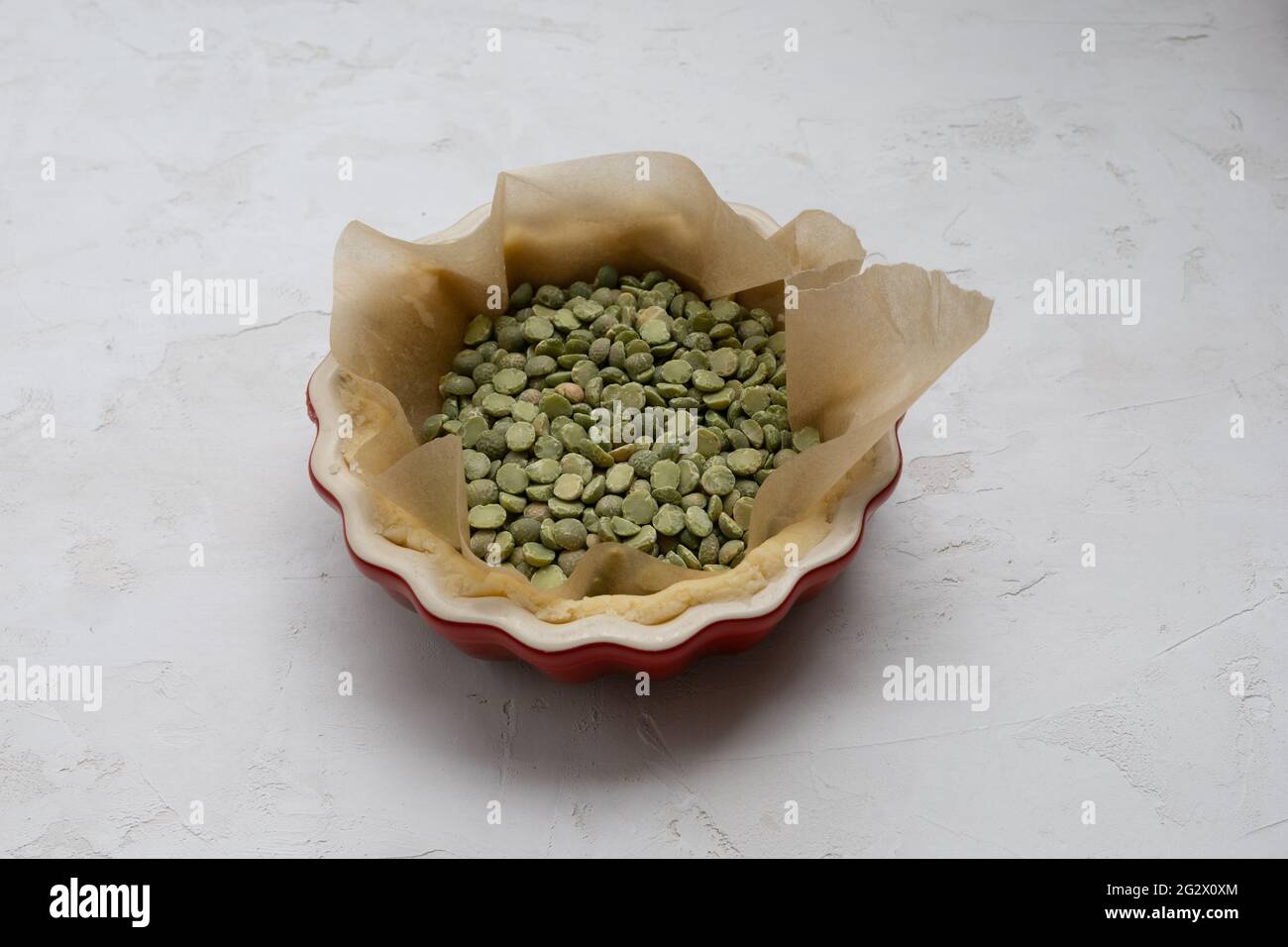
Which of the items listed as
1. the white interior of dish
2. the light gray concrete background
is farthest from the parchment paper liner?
the light gray concrete background

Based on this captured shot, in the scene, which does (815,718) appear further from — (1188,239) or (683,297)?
(1188,239)

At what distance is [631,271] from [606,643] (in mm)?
527

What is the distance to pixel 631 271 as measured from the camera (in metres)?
1.66

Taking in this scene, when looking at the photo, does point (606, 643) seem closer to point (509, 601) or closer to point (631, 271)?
point (509, 601)

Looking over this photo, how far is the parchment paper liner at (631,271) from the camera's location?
1.34 metres

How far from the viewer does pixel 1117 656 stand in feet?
4.80

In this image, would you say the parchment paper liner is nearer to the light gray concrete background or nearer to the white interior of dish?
the white interior of dish

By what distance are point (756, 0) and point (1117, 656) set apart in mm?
1137

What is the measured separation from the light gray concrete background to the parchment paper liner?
0.52 feet

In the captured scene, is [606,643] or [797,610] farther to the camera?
[797,610]

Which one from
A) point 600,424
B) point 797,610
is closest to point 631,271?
point 600,424

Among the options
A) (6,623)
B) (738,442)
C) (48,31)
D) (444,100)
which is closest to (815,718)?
(738,442)

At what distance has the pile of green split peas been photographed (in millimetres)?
1420

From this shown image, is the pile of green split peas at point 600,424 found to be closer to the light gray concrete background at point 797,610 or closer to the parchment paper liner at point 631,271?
the parchment paper liner at point 631,271
